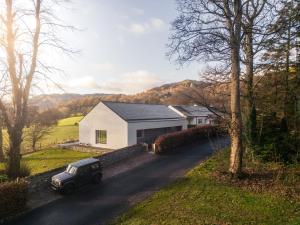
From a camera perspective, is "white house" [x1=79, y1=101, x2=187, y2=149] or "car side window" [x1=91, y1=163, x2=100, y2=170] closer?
"car side window" [x1=91, y1=163, x2=100, y2=170]

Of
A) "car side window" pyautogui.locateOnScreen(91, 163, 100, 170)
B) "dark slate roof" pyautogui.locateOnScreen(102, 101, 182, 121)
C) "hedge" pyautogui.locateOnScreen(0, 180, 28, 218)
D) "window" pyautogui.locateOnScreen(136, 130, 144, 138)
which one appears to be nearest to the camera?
"hedge" pyautogui.locateOnScreen(0, 180, 28, 218)

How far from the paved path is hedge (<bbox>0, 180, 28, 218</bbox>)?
670 millimetres

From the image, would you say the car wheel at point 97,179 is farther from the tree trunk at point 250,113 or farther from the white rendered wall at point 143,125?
the white rendered wall at point 143,125

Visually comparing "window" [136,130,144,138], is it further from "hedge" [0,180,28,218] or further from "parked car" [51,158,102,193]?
"hedge" [0,180,28,218]

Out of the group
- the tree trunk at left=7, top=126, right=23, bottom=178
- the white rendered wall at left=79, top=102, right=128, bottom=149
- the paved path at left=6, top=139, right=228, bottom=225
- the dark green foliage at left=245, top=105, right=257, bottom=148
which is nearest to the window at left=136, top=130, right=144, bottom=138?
the white rendered wall at left=79, top=102, right=128, bottom=149

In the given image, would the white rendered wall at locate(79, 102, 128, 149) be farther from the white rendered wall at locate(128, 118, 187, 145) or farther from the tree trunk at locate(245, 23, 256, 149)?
the tree trunk at locate(245, 23, 256, 149)

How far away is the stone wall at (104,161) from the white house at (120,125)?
2.79 m

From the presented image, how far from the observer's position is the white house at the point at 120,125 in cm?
2739

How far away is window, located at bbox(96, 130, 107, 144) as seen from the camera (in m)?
29.1

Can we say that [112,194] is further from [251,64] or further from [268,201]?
[251,64]

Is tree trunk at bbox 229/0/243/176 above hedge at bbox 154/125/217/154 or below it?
above

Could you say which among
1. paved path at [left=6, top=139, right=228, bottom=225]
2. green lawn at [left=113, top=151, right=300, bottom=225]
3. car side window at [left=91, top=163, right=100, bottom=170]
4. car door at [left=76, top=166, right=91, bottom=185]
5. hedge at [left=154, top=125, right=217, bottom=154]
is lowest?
paved path at [left=6, top=139, right=228, bottom=225]

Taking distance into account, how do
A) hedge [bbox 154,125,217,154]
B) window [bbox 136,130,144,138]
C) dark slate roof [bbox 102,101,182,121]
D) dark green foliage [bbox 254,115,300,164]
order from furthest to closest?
window [bbox 136,130,144,138], dark slate roof [bbox 102,101,182,121], hedge [bbox 154,125,217,154], dark green foliage [bbox 254,115,300,164]

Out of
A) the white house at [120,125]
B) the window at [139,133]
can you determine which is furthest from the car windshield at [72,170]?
the window at [139,133]
